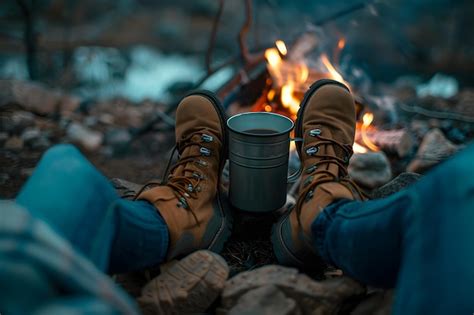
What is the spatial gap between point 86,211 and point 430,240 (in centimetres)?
87

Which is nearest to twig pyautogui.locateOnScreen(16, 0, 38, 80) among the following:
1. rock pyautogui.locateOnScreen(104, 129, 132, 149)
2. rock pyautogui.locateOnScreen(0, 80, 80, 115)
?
rock pyautogui.locateOnScreen(0, 80, 80, 115)

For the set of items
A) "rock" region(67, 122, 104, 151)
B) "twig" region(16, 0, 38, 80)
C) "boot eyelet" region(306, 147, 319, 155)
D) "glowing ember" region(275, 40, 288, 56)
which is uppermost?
"glowing ember" region(275, 40, 288, 56)

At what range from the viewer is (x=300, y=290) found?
1473mm

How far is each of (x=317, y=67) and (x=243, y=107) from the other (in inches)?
23.5

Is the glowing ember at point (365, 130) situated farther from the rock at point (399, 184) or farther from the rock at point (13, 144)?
the rock at point (13, 144)

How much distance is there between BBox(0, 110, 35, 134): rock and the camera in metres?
3.51

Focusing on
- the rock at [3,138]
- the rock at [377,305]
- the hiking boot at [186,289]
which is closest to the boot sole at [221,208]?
the hiking boot at [186,289]

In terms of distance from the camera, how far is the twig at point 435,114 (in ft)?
11.6

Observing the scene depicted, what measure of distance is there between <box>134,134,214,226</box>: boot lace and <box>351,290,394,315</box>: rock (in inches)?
24.5

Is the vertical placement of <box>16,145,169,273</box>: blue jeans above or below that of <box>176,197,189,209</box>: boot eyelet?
above

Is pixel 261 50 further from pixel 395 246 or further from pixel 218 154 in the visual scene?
pixel 395 246

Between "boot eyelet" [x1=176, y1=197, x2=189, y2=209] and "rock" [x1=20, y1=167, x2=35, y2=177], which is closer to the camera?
"boot eyelet" [x1=176, y1=197, x2=189, y2=209]

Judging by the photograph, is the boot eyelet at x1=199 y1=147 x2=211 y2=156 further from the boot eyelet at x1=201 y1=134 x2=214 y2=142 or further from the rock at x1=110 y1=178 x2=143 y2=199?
the rock at x1=110 y1=178 x2=143 y2=199

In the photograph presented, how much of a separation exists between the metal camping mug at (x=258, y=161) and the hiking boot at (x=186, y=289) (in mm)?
390
